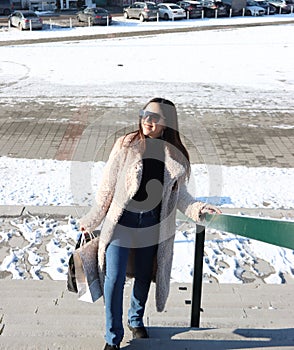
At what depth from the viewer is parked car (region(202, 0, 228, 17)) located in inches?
1303

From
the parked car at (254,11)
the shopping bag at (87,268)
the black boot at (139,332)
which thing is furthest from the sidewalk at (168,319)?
the parked car at (254,11)

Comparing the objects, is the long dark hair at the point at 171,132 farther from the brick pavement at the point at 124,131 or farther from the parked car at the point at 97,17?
the parked car at the point at 97,17

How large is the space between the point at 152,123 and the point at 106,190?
0.44 m

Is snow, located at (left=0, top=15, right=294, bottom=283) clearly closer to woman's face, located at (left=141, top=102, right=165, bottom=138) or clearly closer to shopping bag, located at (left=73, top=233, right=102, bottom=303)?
shopping bag, located at (left=73, top=233, right=102, bottom=303)

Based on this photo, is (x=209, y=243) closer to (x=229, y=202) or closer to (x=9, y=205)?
(x=229, y=202)

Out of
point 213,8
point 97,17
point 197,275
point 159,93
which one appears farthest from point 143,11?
point 197,275

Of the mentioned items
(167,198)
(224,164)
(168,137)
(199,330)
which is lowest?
(224,164)

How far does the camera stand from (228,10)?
34000mm

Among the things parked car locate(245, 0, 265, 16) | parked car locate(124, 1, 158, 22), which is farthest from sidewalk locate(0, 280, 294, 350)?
parked car locate(245, 0, 265, 16)

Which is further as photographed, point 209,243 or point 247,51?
point 247,51

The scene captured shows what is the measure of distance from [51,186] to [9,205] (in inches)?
35.1

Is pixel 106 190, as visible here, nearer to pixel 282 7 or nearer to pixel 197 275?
pixel 197 275

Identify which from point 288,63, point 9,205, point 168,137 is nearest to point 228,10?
point 288,63

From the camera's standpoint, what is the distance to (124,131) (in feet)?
32.2
